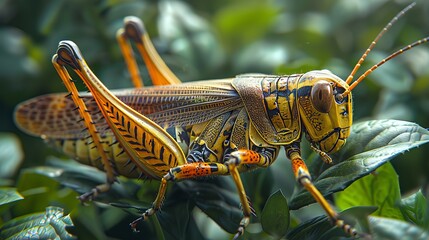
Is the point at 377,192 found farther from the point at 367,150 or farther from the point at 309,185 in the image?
the point at 309,185

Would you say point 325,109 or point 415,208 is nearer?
point 415,208

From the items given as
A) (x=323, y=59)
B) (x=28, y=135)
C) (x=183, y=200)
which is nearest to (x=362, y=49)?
(x=323, y=59)

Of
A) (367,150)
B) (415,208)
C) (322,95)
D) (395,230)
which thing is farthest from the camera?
(322,95)

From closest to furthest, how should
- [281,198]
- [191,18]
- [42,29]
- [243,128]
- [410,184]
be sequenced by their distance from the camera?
[281,198] → [243,128] → [410,184] → [42,29] → [191,18]

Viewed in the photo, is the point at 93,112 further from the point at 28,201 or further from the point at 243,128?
the point at 243,128

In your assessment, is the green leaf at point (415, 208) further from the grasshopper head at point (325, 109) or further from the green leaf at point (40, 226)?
the green leaf at point (40, 226)

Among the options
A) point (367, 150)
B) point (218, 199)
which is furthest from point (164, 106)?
point (367, 150)
